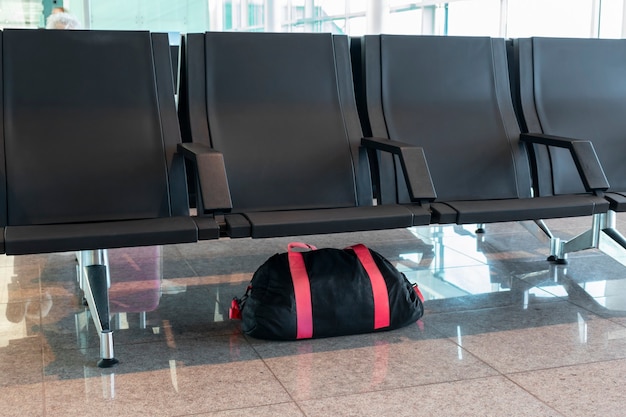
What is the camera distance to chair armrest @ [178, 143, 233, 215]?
83.4 inches

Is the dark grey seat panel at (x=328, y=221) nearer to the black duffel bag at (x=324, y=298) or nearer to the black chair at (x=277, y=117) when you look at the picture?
the black duffel bag at (x=324, y=298)

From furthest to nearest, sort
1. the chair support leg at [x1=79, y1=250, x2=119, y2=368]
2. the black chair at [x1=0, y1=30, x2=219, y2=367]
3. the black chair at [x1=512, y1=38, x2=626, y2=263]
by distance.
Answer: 1. the black chair at [x1=512, y1=38, x2=626, y2=263]
2. the black chair at [x1=0, y1=30, x2=219, y2=367]
3. the chair support leg at [x1=79, y1=250, x2=119, y2=368]

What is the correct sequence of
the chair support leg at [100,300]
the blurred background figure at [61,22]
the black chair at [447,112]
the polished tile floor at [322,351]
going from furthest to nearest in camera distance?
the blurred background figure at [61,22] < the black chair at [447,112] < the chair support leg at [100,300] < the polished tile floor at [322,351]

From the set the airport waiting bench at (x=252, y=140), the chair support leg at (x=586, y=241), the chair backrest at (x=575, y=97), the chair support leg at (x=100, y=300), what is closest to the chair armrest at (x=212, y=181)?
the airport waiting bench at (x=252, y=140)

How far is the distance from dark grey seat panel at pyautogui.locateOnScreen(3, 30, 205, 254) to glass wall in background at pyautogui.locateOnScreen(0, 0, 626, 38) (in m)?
2.14

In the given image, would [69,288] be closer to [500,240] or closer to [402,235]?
[402,235]

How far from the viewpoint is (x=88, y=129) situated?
8.00ft

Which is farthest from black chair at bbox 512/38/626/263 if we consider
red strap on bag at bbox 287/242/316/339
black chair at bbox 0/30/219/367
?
black chair at bbox 0/30/219/367

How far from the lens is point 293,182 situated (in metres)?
2.59

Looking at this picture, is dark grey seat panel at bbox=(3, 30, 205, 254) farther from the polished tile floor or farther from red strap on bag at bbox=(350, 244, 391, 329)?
red strap on bag at bbox=(350, 244, 391, 329)

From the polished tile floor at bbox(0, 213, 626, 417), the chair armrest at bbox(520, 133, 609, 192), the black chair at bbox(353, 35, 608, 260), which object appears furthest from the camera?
the black chair at bbox(353, 35, 608, 260)

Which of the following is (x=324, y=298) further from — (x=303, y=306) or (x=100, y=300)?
(x=100, y=300)

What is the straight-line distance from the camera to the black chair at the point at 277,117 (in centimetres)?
255

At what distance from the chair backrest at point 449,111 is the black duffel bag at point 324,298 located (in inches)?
16.6
